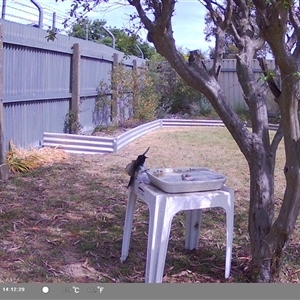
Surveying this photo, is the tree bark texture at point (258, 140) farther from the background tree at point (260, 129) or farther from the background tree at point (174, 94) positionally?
the background tree at point (174, 94)

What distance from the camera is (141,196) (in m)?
3.94

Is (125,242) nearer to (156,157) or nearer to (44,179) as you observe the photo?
(44,179)

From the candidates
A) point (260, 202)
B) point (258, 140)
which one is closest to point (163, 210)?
point (260, 202)

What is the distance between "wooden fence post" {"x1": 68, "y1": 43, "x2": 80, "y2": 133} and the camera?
1080 centimetres

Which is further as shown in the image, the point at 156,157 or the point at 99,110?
the point at 99,110

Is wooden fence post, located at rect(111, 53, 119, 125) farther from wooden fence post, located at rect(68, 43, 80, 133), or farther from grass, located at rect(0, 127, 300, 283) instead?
grass, located at rect(0, 127, 300, 283)

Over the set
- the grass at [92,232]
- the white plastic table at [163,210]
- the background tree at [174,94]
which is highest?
the background tree at [174,94]

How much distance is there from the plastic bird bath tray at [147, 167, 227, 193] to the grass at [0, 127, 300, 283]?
29.3 inches

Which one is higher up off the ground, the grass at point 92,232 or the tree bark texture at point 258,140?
the tree bark texture at point 258,140

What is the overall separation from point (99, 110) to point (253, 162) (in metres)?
9.12

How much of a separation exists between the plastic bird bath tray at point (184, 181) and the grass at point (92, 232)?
74 cm

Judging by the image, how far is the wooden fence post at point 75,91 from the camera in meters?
10.8

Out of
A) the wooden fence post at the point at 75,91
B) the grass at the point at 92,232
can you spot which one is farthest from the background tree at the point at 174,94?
the grass at the point at 92,232

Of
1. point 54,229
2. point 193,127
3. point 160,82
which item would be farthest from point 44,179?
point 160,82
